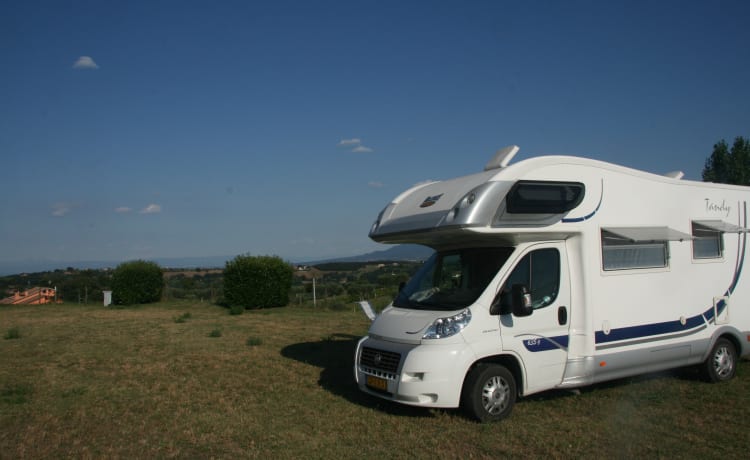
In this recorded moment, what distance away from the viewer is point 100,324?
17766 mm

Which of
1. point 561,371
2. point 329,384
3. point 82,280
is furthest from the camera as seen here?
point 82,280

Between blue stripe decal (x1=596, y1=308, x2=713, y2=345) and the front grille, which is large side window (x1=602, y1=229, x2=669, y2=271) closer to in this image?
blue stripe decal (x1=596, y1=308, x2=713, y2=345)

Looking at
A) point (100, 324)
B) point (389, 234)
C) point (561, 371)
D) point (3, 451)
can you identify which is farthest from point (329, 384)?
point (100, 324)

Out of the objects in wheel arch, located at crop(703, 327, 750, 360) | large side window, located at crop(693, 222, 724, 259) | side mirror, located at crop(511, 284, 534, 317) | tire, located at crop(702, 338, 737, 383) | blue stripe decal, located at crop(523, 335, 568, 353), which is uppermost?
large side window, located at crop(693, 222, 724, 259)

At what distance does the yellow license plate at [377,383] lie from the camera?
6.78 m

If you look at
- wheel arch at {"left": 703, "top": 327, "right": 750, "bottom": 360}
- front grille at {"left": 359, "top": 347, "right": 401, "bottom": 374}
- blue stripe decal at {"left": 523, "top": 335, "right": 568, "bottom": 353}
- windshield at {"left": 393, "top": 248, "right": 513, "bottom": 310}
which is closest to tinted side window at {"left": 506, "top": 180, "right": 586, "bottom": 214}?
windshield at {"left": 393, "top": 248, "right": 513, "bottom": 310}

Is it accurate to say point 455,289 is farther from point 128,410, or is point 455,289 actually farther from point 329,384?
point 128,410

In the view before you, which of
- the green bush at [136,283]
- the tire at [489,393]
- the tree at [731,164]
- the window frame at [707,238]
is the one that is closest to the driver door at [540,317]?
the tire at [489,393]

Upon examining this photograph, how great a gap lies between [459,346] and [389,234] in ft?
6.87

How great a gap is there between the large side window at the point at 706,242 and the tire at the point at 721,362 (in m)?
1.25

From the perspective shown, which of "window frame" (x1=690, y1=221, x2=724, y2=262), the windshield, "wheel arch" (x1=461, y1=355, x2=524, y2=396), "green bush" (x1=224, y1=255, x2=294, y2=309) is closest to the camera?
"wheel arch" (x1=461, y1=355, x2=524, y2=396)

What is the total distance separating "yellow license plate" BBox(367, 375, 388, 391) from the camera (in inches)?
267

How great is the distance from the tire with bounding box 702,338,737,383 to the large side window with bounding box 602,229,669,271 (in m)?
1.59

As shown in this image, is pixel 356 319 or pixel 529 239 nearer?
pixel 529 239
